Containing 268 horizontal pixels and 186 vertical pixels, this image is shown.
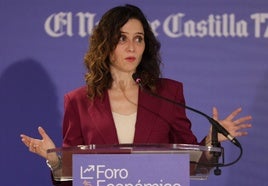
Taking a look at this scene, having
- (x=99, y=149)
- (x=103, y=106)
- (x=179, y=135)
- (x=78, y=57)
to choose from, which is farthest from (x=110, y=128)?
(x=78, y=57)

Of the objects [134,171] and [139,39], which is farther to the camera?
[139,39]

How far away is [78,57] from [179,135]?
3.10ft

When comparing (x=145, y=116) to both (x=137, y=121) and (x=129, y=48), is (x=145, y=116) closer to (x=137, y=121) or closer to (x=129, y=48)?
(x=137, y=121)

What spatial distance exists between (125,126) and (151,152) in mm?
579

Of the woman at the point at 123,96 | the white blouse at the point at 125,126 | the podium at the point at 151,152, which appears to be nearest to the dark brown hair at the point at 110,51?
the woman at the point at 123,96

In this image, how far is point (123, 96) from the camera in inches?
107

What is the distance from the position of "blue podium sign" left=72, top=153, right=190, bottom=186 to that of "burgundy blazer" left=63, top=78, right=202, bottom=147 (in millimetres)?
527

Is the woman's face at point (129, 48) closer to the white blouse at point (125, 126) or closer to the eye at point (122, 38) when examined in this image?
the eye at point (122, 38)

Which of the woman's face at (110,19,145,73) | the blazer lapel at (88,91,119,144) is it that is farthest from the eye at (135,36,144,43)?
the blazer lapel at (88,91,119,144)

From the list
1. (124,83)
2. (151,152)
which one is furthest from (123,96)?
(151,152)

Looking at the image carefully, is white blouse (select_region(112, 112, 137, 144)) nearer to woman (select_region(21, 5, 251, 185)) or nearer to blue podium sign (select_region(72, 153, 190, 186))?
woman (select_region(21, 5, 251, 185))

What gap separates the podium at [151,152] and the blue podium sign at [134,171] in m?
0.02

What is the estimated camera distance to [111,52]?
2.71 m

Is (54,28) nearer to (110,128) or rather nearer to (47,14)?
(47,14)
